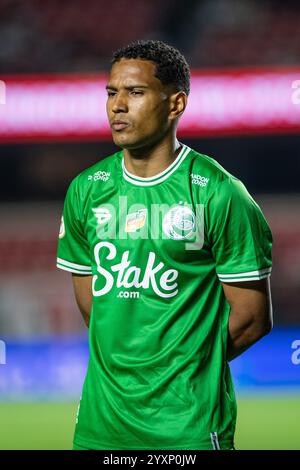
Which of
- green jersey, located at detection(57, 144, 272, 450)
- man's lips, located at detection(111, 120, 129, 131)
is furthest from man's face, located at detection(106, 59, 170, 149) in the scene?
green jersey, located at detection(57, 144, 272, 450)

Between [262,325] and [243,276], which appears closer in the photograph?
[243,276]

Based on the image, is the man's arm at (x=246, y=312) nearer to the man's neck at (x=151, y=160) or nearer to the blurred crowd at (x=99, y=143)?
the man's neck at (x=151, y=160)

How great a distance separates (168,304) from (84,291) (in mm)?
462

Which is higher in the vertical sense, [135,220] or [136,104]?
[136,104]

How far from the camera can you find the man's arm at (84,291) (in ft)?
9.72

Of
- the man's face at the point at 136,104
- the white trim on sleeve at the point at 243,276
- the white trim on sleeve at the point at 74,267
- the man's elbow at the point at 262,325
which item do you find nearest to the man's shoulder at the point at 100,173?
the man's face at the point at 136,104

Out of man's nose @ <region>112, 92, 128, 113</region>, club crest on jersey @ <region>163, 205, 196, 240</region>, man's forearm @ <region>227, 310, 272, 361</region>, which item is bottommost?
man's forearm @ <region>227, 310, 272, 361</region>

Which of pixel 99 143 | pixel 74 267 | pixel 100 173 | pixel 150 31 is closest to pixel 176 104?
pixel 100 173

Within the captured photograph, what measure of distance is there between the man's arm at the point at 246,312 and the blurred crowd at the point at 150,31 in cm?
637

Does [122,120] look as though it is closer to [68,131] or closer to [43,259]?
[43,259]

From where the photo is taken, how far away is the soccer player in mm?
2580

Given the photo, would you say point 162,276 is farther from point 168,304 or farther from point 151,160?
point 151,160

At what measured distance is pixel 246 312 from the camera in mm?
2707

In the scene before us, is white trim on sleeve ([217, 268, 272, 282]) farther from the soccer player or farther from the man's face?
the man's face
